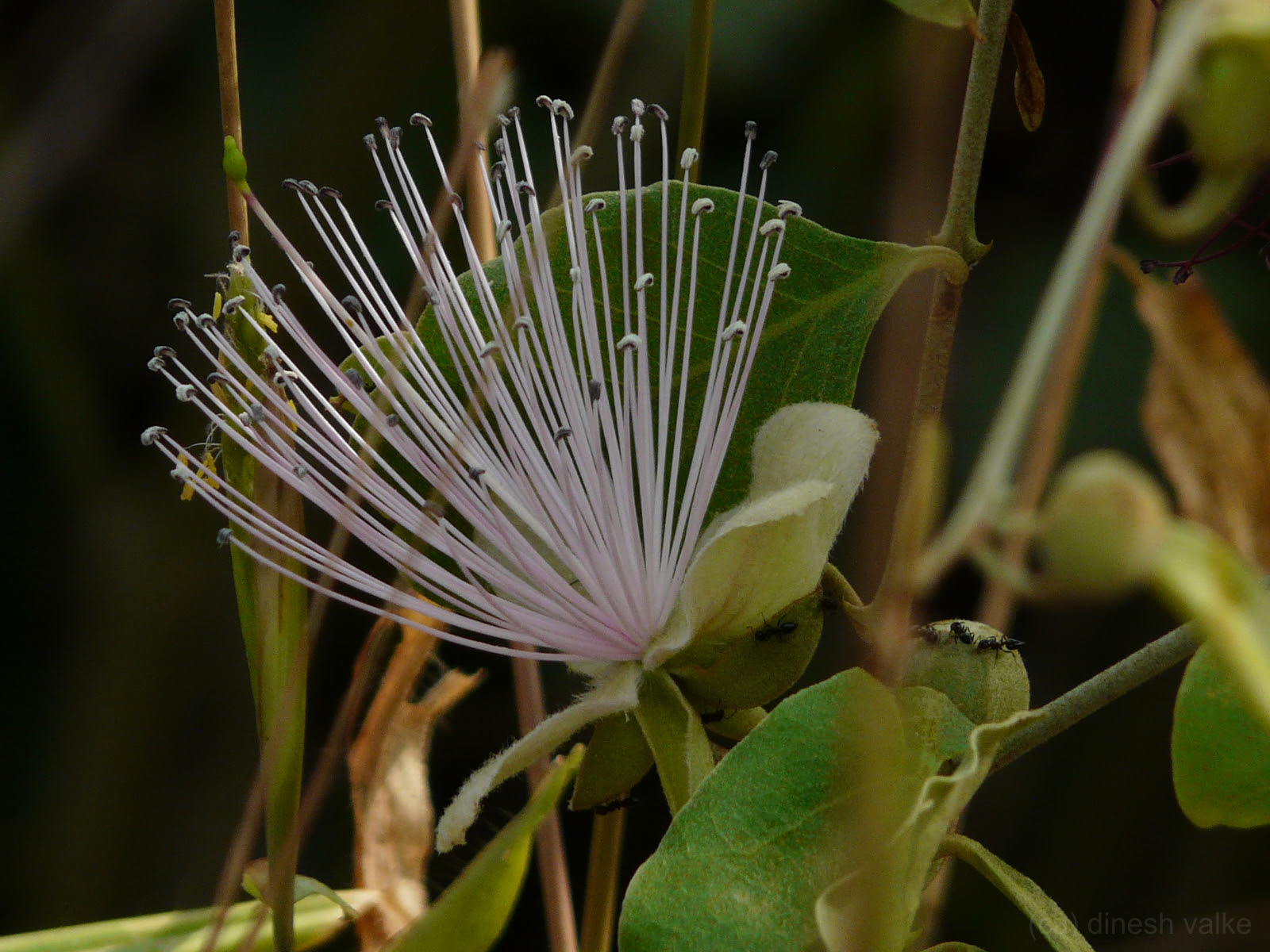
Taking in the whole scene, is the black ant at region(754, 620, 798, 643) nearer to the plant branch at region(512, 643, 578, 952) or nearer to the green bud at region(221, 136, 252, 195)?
the plant branch at region(512, 643, 578, 952)

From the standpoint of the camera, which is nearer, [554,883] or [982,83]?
[982,83]

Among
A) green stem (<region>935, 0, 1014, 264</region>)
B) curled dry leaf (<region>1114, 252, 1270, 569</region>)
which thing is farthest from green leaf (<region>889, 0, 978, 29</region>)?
curled dry leaf (<region>1114, 252, 1270, 569</region>)

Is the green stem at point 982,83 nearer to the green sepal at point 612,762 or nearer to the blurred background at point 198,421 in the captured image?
the green sepal at point 612,762

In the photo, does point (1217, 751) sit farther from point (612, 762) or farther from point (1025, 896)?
point (612, 762)

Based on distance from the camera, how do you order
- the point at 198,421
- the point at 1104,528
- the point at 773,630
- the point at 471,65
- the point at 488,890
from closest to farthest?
the point at 1104,528 → the point at 488,890 → the point at 773,630 → the point at 471,65 → the point at 198,421

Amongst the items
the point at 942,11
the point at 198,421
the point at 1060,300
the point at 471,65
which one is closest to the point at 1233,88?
the point at 1060,300

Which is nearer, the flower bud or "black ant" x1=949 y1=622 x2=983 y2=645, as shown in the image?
the flower bud

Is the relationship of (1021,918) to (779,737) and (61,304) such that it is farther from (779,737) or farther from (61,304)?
(61,304)
